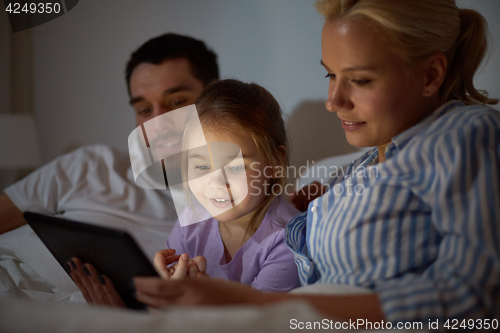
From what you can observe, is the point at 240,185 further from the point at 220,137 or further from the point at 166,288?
the point at 166,288

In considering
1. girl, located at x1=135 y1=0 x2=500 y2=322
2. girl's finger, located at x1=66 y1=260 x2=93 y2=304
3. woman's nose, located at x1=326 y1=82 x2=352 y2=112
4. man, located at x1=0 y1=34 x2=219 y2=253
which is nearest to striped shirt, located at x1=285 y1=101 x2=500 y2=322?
girl, located at x1=135 y1=0 x2=500 y2=322

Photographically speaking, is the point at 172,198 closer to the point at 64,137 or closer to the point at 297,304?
the point at 64,137

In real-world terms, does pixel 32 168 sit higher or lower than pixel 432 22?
lower

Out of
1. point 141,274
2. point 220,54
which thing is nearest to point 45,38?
point 220,54

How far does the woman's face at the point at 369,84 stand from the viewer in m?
0.57

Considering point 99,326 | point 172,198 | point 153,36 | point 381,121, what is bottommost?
point 172,198

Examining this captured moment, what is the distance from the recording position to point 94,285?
60 centimetres

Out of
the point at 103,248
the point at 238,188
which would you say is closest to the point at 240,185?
the point at 238,188

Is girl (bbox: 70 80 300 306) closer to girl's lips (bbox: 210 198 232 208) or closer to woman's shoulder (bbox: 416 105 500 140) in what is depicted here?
girl's lips (bbox: 210 198 232 208)

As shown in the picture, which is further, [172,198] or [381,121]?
[172,198]

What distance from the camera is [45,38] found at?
88cm

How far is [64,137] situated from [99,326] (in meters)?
0.70

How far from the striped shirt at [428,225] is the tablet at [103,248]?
31cm

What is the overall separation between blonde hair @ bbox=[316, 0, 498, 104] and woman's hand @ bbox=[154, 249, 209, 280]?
55cm
